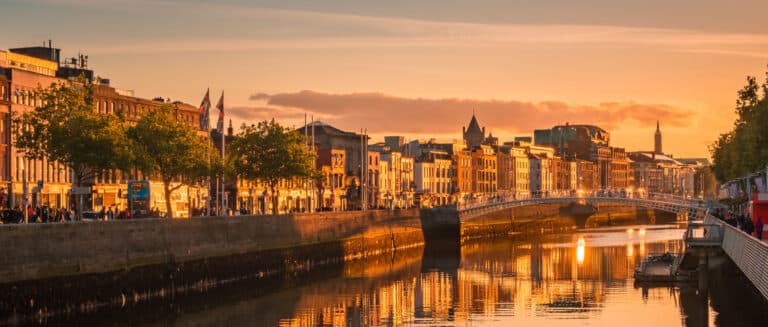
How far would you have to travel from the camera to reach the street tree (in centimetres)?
6669

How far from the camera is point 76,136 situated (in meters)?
66.7

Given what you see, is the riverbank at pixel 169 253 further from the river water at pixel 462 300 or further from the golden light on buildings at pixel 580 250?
the golden light on buildings at pixel 580 250

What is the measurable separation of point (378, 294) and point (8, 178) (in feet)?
89.6

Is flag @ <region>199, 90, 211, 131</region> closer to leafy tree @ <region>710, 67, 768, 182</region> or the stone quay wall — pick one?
the stone quay wall

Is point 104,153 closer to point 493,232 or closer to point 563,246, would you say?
point 563,246

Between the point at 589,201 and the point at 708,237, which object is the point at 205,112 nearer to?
the point at 708,237

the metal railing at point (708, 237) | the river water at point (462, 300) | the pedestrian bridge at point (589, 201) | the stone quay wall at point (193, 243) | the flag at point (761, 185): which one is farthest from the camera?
the pedestrian bridge at point (589, 201)

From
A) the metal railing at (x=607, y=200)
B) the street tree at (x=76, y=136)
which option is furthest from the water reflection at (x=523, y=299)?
the street tree at (x=76, y=136)

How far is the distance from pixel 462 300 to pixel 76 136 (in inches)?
817

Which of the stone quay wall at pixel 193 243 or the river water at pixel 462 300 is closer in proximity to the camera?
the stone quay wall at pixel 193 243

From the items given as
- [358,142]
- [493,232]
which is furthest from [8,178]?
[358,142]

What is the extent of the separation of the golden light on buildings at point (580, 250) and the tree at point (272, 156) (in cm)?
1974

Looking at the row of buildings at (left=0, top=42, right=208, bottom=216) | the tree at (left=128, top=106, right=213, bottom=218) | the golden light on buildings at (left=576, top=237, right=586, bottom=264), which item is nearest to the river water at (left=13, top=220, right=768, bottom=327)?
the golden light on buildings at (left=576, top=237, right=586, bottom=264)

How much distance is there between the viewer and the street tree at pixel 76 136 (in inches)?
2625
